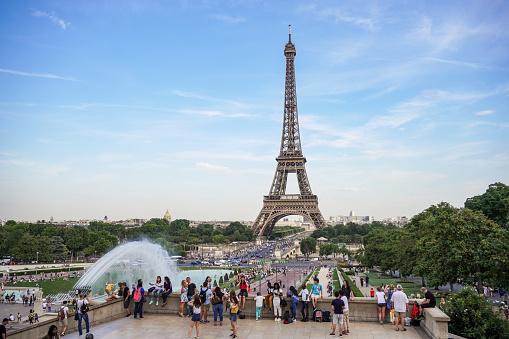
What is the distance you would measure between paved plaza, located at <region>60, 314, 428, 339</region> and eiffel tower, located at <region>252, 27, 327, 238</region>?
92.2 metres

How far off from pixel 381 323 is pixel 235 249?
11608 cm

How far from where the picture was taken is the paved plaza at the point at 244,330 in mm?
14617

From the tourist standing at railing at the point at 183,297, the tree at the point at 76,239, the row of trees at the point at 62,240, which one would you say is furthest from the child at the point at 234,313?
the tree at the point at 76,239

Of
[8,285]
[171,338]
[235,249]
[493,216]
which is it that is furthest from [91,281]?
[235,249]

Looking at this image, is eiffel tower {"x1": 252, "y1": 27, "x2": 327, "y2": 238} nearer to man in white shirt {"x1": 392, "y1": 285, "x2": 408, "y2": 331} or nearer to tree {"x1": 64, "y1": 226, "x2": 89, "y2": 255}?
tree {"x1": 64, "y1": 226, "x2": 89, "y2": 255}

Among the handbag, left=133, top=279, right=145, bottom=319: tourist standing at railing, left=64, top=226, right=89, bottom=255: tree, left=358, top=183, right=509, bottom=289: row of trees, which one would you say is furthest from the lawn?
the handbag

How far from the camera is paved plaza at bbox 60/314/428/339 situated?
48.0 feet

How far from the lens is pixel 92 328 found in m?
15.9

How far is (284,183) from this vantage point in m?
116

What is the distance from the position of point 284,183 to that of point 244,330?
10093cm

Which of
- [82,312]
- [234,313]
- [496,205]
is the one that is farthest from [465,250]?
[496,205]

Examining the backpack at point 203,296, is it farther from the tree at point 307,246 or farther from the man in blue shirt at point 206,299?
the tree at point 307,246

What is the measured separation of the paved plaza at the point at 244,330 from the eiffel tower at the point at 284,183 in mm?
92177

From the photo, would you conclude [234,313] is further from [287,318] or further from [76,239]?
[76,239]
